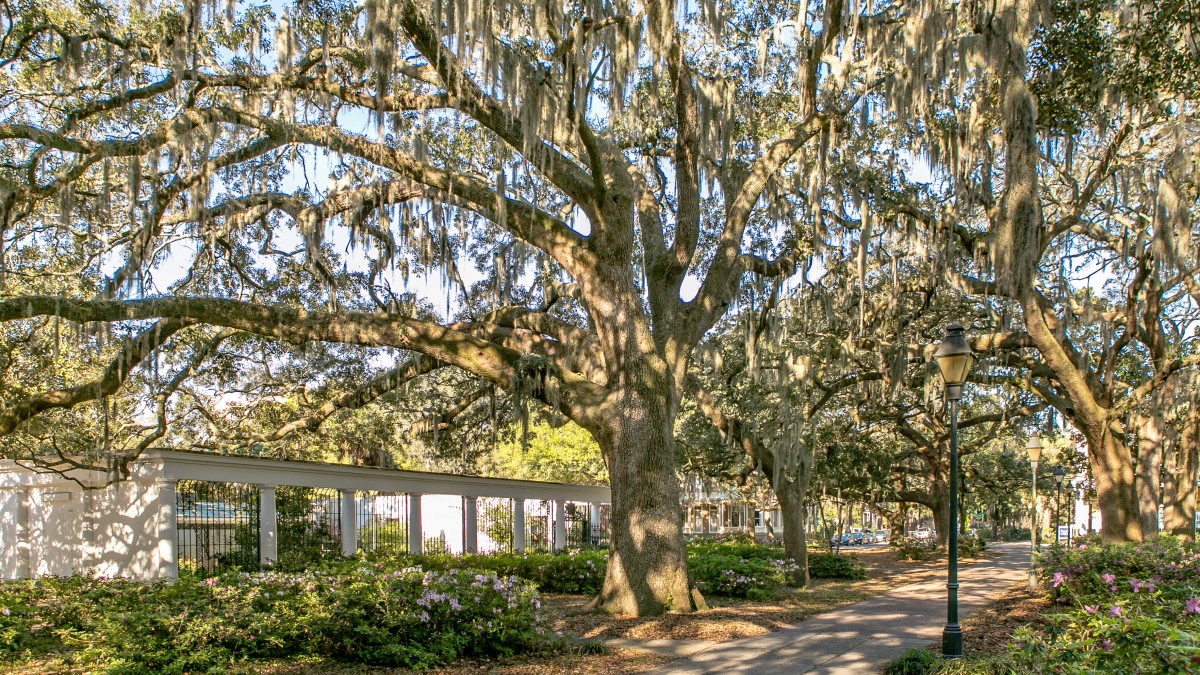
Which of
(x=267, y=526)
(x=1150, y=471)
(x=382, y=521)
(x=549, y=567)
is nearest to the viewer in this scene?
(x=267, y=526)

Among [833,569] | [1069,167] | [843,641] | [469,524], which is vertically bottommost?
[833,569]

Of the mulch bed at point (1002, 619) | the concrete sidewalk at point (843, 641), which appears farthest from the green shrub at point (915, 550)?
the mulch bed at point (1002, 619)

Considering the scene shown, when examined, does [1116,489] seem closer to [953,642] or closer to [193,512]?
[953,642]

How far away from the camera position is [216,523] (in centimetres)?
1720

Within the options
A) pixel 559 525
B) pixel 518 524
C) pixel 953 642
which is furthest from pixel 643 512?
pixel 559 525

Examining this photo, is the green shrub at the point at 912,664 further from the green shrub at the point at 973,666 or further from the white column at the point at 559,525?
the white column at the point at 559,525

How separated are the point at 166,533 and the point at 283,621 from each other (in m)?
8.01

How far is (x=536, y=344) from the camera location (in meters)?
14.1

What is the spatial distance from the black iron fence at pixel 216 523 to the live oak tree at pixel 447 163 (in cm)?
314

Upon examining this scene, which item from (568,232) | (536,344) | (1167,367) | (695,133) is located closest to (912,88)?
(695,133)

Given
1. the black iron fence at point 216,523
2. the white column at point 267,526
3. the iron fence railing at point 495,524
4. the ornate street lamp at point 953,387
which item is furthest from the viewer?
the iron fence railing at point 495,524

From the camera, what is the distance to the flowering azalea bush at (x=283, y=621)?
819 cm

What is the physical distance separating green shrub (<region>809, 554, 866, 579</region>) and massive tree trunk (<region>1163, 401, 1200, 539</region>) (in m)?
7.22

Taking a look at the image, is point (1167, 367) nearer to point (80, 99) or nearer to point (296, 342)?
point (296, 342)
